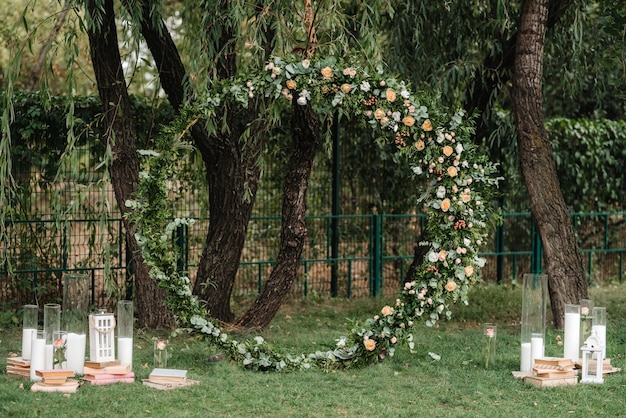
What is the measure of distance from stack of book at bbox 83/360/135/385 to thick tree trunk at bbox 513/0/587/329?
4.11 meters

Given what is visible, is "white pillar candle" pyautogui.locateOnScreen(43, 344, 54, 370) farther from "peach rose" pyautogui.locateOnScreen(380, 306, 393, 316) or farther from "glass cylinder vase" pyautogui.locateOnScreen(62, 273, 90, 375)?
"peach rose" pyautogui.locateOnScreen(380, 306, 393, 316)

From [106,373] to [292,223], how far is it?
2.70 meters

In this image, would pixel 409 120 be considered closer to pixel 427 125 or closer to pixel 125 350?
pixel 427 125

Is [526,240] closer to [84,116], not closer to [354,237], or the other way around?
[354,237]

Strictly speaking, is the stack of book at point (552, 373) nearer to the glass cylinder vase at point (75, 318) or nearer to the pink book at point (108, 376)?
the pink book at point (108, 376)

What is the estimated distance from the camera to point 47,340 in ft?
22.9

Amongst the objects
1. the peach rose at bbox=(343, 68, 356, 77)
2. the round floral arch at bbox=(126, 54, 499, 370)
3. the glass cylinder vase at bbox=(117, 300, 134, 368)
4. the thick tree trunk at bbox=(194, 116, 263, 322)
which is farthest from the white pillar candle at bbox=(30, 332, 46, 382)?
the peach rose at bbox=(343, 68, 356, 77)

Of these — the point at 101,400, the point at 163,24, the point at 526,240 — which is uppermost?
the point at 163,24

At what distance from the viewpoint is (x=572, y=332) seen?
737cm

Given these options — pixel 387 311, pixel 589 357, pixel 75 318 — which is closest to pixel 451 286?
pixel 387 311

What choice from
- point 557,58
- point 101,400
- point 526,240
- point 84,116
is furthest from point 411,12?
point 101,400

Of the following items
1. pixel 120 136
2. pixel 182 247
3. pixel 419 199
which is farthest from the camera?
pixel 182 247

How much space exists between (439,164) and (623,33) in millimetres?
2859

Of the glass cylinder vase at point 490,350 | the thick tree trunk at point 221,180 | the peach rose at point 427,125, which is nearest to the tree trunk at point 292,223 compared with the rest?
the thick tree trunk at point 221,180
